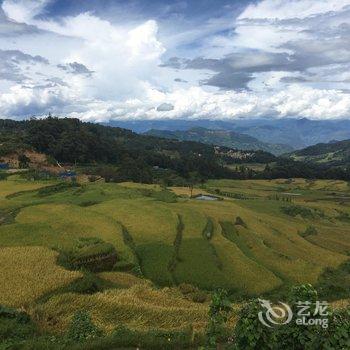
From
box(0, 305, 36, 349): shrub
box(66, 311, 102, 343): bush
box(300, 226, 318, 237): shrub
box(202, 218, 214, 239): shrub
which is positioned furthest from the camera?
box(300, 226, 318, 237): shrub

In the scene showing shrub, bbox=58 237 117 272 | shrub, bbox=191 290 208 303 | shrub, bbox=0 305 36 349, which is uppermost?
shrub, bbox=0 305 36 349

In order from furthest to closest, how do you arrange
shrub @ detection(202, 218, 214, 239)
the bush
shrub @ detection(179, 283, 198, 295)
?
shrub @ detection(202, 218, 214, 239) < shrub @ detection(179, 283, 198, 295) < the bush

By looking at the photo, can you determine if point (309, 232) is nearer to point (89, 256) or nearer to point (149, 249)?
point (149, 249)

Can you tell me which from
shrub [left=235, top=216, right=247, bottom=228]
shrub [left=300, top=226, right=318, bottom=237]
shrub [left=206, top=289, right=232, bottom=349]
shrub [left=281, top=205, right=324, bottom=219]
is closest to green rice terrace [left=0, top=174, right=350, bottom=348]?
shrub [left=235, top=216, right=247, bottom=228]

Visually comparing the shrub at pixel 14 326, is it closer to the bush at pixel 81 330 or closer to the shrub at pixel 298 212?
the bush at pixel 81 330

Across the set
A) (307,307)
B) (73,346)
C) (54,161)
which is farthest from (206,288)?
(54,161)

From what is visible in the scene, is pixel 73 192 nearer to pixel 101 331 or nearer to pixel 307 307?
pixel 101 331

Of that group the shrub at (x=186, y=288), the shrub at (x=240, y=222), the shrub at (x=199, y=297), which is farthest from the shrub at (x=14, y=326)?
the shrub at (x=240, y=222)

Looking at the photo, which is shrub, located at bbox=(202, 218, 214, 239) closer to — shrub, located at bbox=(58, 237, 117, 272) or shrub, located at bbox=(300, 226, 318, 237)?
shrub, located at bbox=(58, 237, 117, 272)
